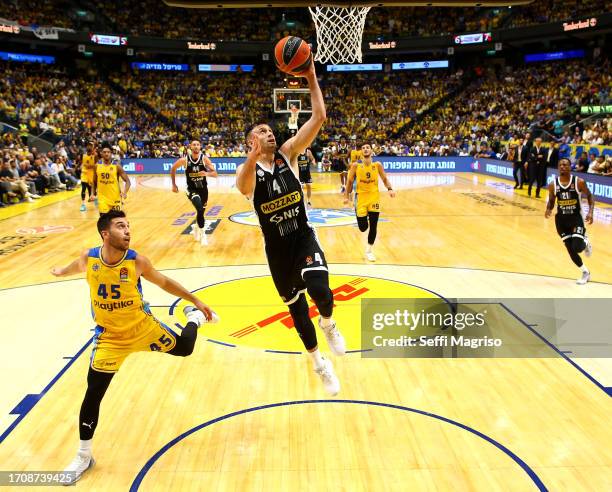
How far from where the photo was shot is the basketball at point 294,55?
432 cm

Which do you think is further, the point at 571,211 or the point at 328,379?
the point at 571,211

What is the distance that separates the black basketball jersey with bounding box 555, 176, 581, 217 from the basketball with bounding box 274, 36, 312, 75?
5.77m

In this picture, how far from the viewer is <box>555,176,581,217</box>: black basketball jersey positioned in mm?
8469

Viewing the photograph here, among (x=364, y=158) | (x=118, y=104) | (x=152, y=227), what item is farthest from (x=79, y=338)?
(x=118, y=104)

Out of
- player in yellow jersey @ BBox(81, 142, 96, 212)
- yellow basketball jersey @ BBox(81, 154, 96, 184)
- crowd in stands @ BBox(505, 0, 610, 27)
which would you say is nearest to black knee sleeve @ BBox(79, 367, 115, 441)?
player in yellow jersey @ BBox(81, 142, 96, 212)

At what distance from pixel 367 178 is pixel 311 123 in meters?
5.43

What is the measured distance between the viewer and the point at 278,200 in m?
4.66

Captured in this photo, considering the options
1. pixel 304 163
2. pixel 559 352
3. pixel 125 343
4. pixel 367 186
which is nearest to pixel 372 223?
pixel 367 186

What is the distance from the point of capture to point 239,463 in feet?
13.3

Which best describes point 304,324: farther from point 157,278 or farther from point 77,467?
point 77,467

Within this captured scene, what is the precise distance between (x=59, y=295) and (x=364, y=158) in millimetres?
5557

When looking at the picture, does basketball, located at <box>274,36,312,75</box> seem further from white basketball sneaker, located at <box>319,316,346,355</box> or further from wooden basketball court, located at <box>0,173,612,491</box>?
wooden basketball court, located at <box>0,173,612,491</box>

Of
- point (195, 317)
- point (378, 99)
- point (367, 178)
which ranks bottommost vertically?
point (195, 317)

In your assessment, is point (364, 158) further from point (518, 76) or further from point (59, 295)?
point (518, 76)
